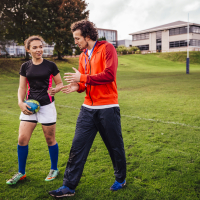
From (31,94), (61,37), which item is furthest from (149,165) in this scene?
(61,37)

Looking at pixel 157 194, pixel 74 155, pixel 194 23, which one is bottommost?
pixel 157 194

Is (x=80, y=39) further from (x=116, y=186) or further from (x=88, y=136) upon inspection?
(x=116, y=186)

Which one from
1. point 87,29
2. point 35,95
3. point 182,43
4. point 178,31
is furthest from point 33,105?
point 178,31

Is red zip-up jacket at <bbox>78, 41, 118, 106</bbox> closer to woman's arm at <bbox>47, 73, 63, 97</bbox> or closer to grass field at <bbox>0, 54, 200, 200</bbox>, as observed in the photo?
woman's arm at <bbox>47, 73, 63, 97</bbox>

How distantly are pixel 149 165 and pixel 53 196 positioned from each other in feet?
6.17

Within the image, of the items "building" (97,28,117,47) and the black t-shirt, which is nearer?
the black t-shirt

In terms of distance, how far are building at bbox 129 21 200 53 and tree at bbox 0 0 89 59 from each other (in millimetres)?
35951

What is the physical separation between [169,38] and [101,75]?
6706cm

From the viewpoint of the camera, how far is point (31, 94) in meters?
3.46

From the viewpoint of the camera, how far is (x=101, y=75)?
103 inches

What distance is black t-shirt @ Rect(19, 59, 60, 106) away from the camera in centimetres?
337

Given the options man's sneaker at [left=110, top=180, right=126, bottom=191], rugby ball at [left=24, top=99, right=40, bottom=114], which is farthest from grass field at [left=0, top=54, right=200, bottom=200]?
rugby ball at [left=24, top=99, right=40, bottom=114]

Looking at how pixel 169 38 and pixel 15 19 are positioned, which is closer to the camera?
pixel 15 19

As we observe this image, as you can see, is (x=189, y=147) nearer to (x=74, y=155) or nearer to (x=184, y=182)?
(x=184, y=182)
